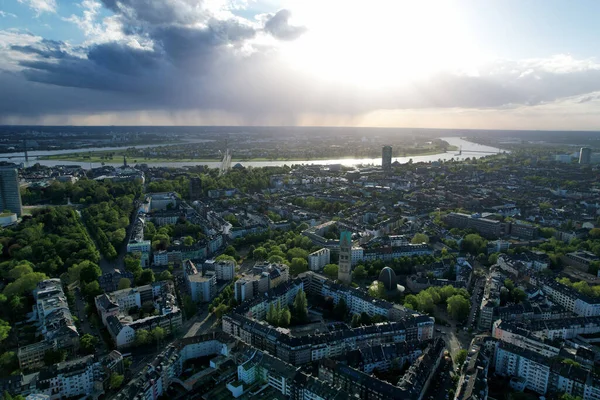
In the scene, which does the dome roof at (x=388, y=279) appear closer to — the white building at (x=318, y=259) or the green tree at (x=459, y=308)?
the green tree at (x=459, y=308)

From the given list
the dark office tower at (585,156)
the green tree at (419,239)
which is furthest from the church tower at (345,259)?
the dark office tower at (585,156)

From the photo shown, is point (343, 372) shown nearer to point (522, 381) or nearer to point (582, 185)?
point (522, 381)

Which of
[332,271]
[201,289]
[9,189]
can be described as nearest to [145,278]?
[201,289]

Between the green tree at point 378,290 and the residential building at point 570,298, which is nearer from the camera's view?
the residential building at point 570,298

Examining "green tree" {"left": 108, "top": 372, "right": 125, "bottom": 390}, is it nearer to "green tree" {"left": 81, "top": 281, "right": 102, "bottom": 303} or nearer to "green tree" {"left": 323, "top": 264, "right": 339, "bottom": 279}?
"green tree" {"left": 81, "top": 281, "right": 102, "bottom": 303}

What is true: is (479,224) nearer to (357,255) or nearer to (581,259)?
(581,259)
